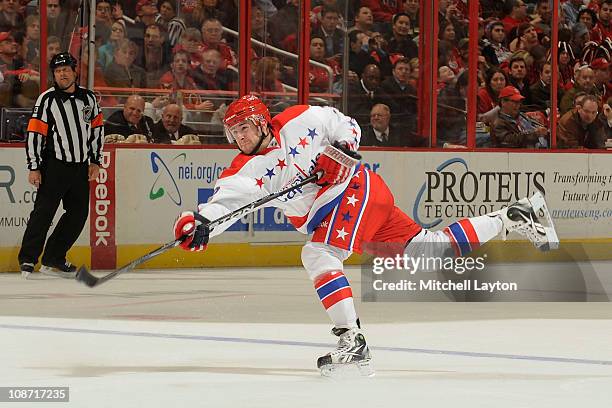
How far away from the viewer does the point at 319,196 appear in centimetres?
557

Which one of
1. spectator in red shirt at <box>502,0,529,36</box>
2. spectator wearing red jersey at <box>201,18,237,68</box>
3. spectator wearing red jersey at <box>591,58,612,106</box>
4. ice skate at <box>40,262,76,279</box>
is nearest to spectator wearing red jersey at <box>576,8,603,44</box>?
spectator wearing red jersey at <box>591,58,612,106</box>

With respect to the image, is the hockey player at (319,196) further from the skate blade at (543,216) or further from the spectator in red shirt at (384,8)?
the spectator in red shirt at (384,8)

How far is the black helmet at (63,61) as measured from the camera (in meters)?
9.35

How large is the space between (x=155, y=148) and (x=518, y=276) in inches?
109

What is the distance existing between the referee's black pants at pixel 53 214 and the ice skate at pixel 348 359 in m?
4.50

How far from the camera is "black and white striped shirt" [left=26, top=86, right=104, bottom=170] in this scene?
945 centimetres

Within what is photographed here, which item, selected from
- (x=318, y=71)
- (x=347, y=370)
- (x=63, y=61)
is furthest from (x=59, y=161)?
(x=347, y=370)

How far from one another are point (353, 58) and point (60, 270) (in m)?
3.03

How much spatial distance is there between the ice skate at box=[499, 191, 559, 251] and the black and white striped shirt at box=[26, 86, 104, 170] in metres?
3.95

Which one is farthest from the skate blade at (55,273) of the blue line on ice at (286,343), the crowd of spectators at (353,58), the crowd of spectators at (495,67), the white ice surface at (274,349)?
the crowd of spectators at (495,67)

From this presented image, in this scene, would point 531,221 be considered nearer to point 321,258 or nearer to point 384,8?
point 321,258

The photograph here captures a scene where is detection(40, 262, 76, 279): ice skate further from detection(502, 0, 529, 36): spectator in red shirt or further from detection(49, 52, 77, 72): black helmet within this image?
detection(502, 0, 529, 36): spectator in red shirt

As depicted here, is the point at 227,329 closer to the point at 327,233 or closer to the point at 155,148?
the point at 327,233

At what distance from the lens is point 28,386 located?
4922mm
